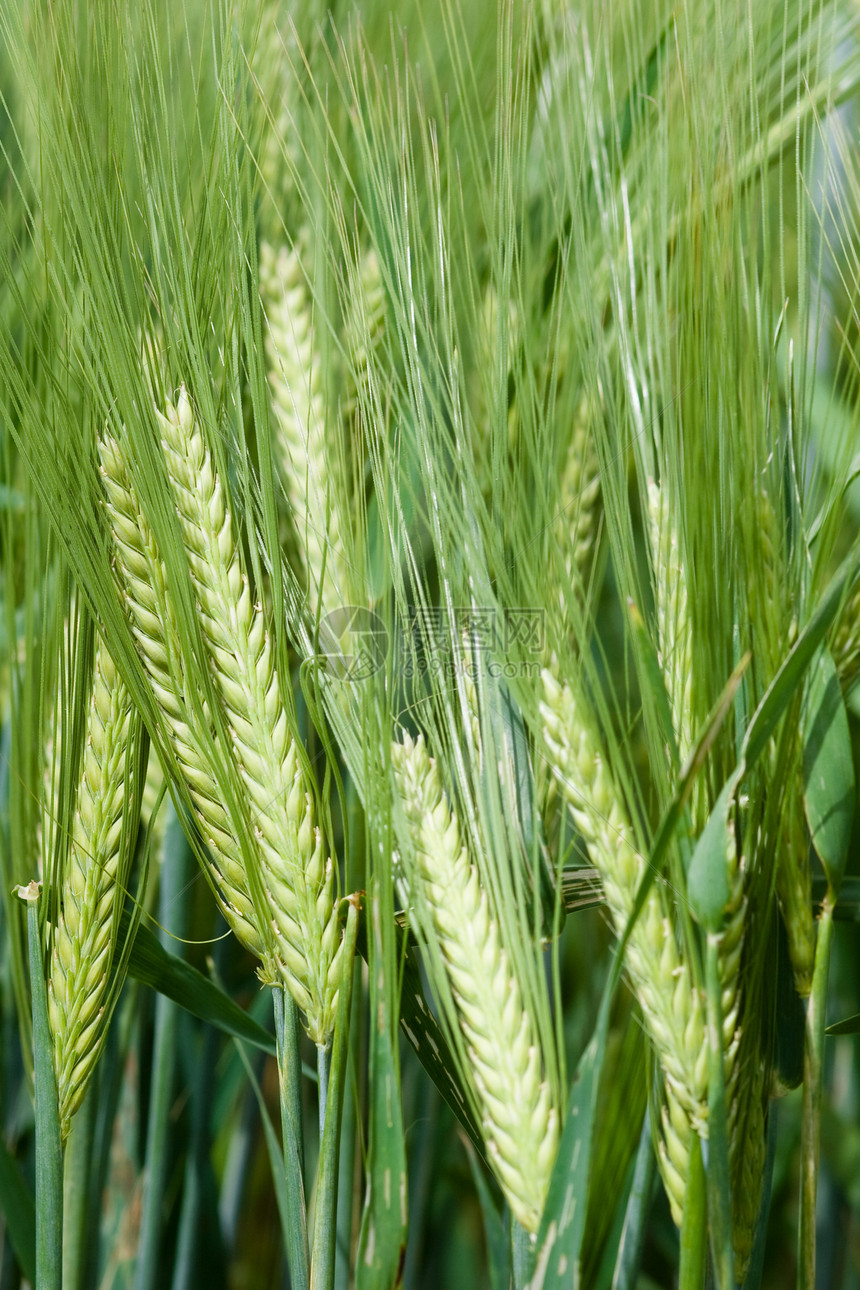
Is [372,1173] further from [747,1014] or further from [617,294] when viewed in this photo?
[617,294]

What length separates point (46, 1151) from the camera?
0.34 meters

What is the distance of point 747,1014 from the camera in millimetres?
311

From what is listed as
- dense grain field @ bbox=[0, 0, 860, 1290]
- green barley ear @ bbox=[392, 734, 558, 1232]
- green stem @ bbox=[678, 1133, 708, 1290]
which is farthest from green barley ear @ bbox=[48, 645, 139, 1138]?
green stem @ bbox=[678, 1133, 708, 1290]

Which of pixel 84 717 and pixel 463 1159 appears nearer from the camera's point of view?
pixel 84 717

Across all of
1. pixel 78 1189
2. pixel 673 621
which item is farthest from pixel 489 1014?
pixel 78 1189

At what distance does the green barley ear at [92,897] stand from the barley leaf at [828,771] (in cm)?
26

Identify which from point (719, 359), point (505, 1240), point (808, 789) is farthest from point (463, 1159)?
point (719, 359)

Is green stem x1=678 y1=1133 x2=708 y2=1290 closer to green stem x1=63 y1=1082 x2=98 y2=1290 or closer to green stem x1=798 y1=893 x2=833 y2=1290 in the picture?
green stem x1=798 y1=893 x2=833 y2=1290

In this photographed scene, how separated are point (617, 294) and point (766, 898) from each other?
0.74 ft

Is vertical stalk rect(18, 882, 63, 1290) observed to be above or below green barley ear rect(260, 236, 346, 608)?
below

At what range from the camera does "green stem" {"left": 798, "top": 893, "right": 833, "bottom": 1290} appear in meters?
0.31

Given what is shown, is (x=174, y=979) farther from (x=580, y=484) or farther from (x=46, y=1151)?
(x=580, y=484)

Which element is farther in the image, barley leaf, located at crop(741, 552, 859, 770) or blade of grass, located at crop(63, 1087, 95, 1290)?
blade of grass, located at crop(63, 1087, 95, 1290)

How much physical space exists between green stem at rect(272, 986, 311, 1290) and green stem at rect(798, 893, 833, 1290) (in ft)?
0.58
